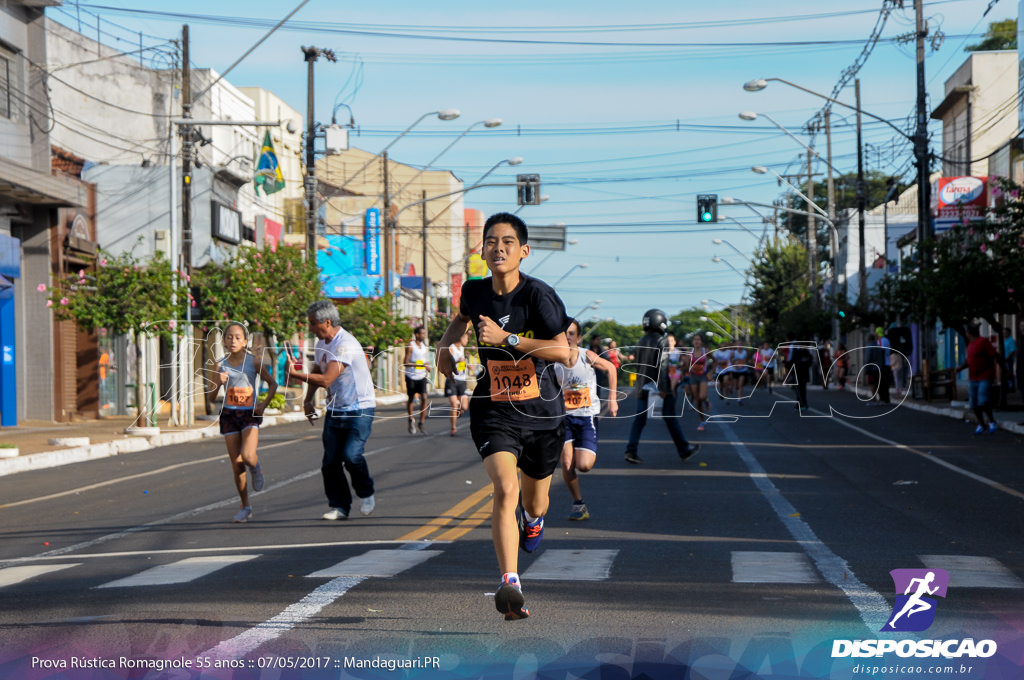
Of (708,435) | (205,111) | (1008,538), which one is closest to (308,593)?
(1008,538)

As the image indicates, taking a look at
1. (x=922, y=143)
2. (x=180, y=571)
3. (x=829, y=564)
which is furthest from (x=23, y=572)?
(x=922, y=143)

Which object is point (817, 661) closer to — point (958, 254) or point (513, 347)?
point (513, 347)

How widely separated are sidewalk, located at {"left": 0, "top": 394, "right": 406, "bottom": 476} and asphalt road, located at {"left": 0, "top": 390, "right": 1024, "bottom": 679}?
8.93 ft

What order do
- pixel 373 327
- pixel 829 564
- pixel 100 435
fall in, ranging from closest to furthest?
pixel 829 564, pixel 100 435, pixel 373 327

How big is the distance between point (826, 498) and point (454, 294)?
84.3m

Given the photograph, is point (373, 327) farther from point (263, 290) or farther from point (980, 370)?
point (980, 370)

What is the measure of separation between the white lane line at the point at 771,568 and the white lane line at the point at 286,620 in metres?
2.52

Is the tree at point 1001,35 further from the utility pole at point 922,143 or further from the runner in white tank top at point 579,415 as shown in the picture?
the runner in white tank top at point 579,415

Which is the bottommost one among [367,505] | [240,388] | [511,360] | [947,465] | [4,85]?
[947,465]

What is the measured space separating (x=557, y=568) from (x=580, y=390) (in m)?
3.47

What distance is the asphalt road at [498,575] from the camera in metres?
6.12

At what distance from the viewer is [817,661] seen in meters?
6.02

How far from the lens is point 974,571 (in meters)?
8.98

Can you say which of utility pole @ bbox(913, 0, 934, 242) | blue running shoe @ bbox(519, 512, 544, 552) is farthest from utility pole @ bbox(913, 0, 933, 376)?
blue running shoe @ bbox(519, 512, 544, 552)
